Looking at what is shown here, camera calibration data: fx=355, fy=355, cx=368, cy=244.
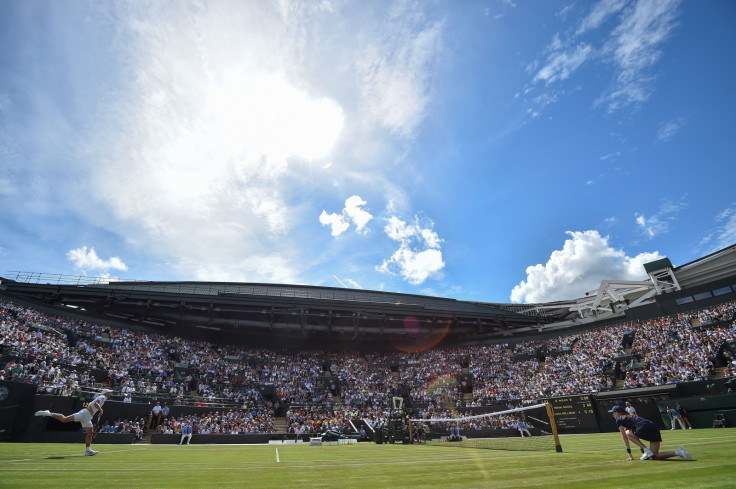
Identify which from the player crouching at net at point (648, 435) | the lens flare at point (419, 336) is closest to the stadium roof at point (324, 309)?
the lens flare at point (419, 336)

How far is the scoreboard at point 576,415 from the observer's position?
28.3 m

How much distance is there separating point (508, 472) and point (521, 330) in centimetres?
4913

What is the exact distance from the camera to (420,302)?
192 feet

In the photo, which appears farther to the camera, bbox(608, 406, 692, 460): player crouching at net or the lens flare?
the lens flare

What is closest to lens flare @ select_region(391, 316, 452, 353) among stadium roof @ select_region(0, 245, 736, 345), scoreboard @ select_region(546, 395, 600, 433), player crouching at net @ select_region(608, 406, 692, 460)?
stadium roof @ select_region(0, 245, 736, 345)

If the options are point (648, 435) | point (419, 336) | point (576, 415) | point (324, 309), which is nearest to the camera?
point (648, 435)

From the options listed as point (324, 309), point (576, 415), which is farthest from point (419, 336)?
point (576, 415)

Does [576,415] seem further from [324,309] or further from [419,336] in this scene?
[324,309]

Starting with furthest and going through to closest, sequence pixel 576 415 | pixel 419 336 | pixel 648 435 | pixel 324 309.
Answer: pixel 419 336, pixel 324 309, pixel 576 415, pixel 648 435

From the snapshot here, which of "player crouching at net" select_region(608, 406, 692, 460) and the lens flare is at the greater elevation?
the lens flare

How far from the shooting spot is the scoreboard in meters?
28.3

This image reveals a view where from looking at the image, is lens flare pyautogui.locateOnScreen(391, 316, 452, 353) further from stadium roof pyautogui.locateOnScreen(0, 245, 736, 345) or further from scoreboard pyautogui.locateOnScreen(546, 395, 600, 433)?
scoreboard pyautogui.locateOnScreen(546, 395, 600, 433)

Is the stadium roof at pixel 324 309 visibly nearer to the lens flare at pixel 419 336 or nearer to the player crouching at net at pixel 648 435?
the lens flare at pixel 419 336

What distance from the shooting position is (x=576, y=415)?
1141 inches
